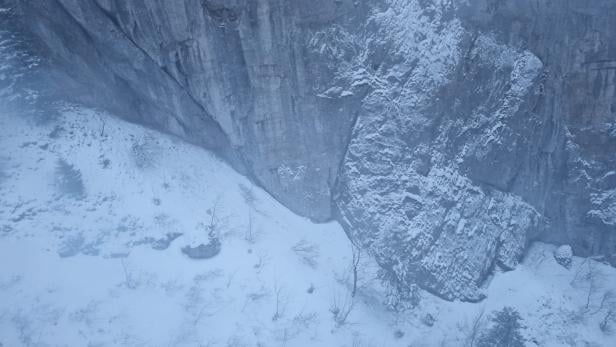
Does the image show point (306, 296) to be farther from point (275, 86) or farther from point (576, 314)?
point (576, 314)

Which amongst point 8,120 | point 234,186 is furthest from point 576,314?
point 8,120

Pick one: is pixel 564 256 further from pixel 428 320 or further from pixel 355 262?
pixel 355 262

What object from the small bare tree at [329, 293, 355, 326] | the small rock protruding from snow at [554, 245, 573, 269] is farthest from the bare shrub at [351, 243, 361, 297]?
the small rock protruding from snow at [554, 245, 573, 269]

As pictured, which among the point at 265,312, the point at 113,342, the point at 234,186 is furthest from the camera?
the point at 234,186

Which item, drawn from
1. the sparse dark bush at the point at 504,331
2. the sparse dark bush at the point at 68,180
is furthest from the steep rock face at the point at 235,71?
the sparse dark bush at the point at 504,331

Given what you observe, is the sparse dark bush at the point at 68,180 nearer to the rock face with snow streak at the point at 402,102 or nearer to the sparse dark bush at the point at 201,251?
the rock face with snow streak at the point at 402,102

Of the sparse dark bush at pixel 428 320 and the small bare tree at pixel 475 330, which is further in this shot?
the sparse dark bush at pixel 428 320
